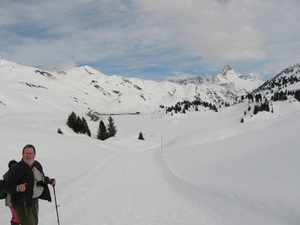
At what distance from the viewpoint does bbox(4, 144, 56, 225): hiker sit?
6520 millimetres

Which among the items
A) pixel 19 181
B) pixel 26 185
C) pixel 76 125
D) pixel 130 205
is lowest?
pixel 130 205

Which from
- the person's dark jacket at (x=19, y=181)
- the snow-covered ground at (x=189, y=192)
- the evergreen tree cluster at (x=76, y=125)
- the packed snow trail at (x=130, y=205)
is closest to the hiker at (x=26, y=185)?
the person's dark jacket at (x=19, y=181)

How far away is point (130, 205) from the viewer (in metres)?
12.4

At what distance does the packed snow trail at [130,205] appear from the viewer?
10.4 m

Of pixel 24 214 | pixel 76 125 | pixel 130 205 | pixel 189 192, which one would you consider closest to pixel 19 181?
pixel 24 214

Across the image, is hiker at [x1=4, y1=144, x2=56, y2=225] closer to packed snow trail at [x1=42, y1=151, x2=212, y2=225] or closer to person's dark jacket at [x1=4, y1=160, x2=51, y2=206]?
person's dark jacket at [x1=4, y1=160, x2=51, y2=206]

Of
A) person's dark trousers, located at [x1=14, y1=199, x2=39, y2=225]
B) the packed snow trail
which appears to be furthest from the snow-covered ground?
person's dark trousers, located at [x1=14, y1=199, x2=39, y2=225]

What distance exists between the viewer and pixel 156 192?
1532 centimetres

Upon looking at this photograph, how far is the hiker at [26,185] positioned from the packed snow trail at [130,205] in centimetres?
332

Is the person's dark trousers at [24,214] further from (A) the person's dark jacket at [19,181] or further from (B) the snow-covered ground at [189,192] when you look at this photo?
(B) the snow-covered ground at [189,192]

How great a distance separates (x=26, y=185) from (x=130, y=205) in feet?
21.8

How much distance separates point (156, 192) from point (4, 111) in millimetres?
132348

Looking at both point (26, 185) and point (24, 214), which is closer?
point (26, 185)

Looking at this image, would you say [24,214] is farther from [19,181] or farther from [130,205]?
[130,205]
